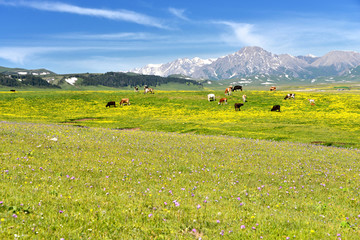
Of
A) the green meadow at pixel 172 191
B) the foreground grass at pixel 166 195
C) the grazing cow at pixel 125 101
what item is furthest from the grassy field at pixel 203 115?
the foreground grass at pixel 166 195

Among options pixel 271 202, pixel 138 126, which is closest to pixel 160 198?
pixel 271 202

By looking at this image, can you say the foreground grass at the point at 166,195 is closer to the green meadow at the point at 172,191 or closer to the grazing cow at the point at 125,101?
the green meadow at the point at 172,191

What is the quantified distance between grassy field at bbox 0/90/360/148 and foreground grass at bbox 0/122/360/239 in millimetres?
21737

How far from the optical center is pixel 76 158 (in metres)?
14.6

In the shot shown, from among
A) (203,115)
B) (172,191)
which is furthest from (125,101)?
(172,191)

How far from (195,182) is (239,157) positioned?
8021mm

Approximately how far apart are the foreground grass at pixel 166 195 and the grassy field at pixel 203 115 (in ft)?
71.3

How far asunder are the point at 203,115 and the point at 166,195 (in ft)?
167

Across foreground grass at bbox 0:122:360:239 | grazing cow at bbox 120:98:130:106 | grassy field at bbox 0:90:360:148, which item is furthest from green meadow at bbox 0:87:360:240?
grazing cow at bbox 120:98:130:106

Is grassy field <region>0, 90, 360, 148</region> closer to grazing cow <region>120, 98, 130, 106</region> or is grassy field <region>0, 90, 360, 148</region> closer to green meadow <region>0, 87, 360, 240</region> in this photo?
grazing cow <region>120, 98, 130, 106</region>

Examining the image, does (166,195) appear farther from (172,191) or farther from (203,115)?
(203,115)

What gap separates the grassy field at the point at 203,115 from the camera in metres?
38.9

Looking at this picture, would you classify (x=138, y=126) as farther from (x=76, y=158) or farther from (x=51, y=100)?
(x=51, y=100)

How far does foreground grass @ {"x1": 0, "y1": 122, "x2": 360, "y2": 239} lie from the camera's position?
6773 mm
